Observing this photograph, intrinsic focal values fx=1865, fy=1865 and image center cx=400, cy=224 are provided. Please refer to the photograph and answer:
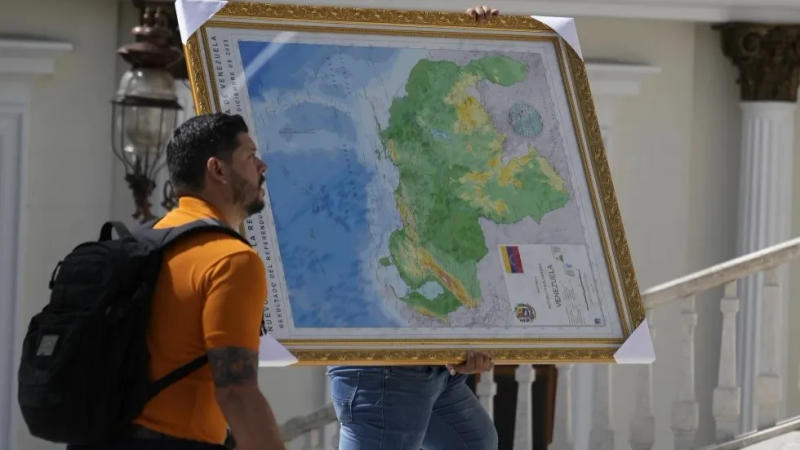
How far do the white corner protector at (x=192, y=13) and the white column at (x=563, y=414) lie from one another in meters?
2.69

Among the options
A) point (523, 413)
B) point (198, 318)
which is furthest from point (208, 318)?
point (523, 413)

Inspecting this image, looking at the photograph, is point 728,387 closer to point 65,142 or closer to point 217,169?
point 217,169

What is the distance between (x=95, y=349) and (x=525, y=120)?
1887mm

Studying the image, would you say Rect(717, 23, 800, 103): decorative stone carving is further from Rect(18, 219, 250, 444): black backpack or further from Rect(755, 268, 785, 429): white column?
Rect(18, 219, 250, 444): black backpack

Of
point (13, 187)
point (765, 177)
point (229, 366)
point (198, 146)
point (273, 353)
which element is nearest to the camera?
point (229, 366)

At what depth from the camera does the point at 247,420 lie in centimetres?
368

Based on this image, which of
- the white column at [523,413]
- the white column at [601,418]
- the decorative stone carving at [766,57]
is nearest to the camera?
the white column at [523,413]

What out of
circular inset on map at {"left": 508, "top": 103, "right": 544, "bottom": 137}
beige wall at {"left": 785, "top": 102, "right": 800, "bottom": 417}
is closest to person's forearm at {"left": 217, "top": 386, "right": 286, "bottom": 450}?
circular inset on map at {"left": 508, "top": 103, "right": 544, "bottom": 137}

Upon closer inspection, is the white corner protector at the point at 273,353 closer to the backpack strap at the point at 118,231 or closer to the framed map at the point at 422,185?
the framed map at the point at 422,185

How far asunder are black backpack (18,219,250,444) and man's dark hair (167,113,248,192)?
0.65ft

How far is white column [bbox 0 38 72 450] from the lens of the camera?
31.8ft

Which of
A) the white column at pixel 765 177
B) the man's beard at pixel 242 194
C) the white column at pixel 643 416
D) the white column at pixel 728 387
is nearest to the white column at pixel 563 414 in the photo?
the white column at pixel 643 416

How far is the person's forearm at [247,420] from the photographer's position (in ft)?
12.0

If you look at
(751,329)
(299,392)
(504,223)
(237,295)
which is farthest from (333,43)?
(751,329)
